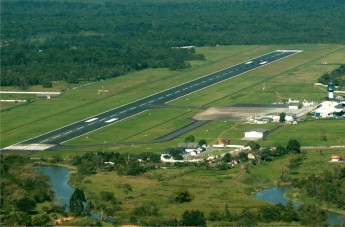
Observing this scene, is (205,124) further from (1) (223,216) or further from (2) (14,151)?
(1) (223,216)

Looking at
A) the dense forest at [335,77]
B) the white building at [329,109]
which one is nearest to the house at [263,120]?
the white building at [329,109]

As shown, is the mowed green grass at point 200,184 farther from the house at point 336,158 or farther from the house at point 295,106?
the house at point 295,106

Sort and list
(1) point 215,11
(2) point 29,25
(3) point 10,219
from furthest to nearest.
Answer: (1) point 215,11, (2) point 29,25, (3) point 10,219

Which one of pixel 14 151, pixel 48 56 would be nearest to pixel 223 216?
pixel 14 151

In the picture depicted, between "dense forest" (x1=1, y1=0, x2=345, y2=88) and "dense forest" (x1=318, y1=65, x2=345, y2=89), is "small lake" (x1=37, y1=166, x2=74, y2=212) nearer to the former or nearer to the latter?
"dense forest" (x1=1, y1=0, x2=345, y2=88)

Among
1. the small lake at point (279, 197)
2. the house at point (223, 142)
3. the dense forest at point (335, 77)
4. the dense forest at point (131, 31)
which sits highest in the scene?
the dense forest at point (131, 31)

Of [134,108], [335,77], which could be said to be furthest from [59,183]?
[335,77]
